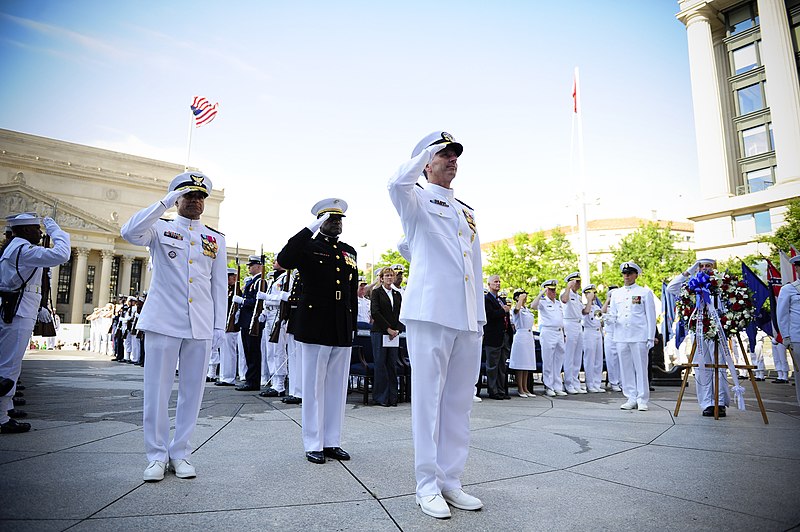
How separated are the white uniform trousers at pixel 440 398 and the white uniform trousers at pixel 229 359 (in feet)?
32.4

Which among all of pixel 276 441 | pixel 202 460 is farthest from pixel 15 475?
pixel 276 441

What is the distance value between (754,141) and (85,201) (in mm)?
70065

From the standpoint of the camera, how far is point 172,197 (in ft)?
13.6

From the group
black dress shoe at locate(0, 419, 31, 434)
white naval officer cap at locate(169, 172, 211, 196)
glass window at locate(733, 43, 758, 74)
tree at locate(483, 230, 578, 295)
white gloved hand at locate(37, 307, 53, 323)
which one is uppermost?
glass window at locate(733, 43, 758, 74)

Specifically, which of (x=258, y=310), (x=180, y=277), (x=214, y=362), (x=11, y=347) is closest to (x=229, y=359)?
(x=214, y=362)

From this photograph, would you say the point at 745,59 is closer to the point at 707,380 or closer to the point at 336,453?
the point at 707,380

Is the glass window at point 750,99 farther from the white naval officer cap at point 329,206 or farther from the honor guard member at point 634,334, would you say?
the white naval officer cap at point 329,206

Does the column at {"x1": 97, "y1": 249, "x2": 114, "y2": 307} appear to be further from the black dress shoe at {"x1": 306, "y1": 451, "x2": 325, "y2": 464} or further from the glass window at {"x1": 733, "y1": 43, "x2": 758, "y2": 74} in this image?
the glass window at {"x1": 733, "y1": 43, "x2": 758, "y2": 74}

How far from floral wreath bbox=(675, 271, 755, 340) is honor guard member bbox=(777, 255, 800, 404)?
2.07 feet

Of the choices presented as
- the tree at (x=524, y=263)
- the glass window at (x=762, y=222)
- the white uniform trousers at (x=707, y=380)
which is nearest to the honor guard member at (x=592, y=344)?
the white uniform trousers at (x=707, y=380)

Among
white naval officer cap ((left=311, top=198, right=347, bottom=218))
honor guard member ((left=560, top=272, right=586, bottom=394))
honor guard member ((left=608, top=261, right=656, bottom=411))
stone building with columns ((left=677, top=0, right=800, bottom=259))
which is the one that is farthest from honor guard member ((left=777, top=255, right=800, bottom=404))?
stone building with columns ((left=677, top=0, right=800, bottom=259))

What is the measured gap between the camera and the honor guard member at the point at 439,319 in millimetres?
3488

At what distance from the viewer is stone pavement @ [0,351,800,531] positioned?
305cm

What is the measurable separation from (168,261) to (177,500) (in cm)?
192
